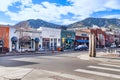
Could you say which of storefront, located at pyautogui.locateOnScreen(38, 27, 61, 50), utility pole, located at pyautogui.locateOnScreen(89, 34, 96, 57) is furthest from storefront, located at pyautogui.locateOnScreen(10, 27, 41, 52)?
utility pole, located at pyautogui.locateOnScreen(89, 34, 96, 57)

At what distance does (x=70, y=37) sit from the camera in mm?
60875

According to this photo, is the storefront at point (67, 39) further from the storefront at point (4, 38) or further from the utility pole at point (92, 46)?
the utility pole at point (92, 46)

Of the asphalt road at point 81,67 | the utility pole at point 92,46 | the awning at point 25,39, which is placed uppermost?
the awning at point 25,39

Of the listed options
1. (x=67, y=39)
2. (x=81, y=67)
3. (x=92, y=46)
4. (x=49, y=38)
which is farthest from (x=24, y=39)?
(x=81, y=67)

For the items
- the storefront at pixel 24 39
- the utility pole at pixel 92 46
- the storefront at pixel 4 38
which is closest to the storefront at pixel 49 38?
the storefront at pixel 24 39

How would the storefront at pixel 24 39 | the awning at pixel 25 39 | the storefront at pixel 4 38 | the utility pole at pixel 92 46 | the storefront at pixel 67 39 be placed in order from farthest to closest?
the storefront at pixel 67 39 → the awning at pixel 25 39 → the storefront at pixel 24 39 → the storefront at pixel 4 38 → the utility pole at pixel 92 46

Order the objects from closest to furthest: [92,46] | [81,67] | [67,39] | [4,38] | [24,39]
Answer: [81,67], [92,46], [4,38], [24,39], [67,39]

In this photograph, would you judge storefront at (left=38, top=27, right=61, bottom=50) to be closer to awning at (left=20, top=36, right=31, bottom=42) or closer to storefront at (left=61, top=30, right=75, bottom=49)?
storefront at (left=61, top=30, right=75, bottom=49)

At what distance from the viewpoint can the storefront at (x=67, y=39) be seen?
189 feet

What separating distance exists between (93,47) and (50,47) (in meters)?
27.8

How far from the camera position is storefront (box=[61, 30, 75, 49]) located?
189 ft

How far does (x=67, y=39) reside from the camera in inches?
2345

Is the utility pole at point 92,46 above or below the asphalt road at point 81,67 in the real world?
above

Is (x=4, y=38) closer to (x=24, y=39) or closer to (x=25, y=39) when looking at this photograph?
(x=24, y=39)
